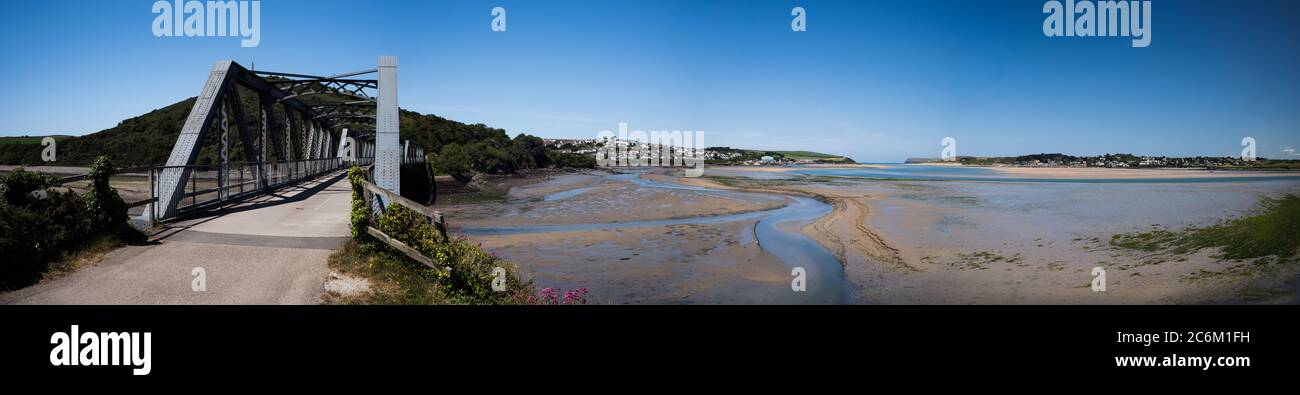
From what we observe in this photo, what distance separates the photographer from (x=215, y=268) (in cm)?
818

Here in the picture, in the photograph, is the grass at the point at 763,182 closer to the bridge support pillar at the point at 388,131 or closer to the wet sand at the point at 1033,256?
the wet sand at the point at 1033,256

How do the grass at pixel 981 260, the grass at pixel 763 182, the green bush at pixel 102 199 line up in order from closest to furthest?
the green bush at pixel 102 199 → the grass at pixel 981 260 → the grass at pixel 763 182

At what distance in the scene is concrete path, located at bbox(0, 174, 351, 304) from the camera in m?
6.84

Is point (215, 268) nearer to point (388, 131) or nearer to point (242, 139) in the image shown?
point (388, 131)

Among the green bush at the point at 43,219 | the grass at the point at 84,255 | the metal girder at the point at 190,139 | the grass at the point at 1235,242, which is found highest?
the metal girder at the point at 190,139

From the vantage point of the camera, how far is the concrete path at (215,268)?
684 cm

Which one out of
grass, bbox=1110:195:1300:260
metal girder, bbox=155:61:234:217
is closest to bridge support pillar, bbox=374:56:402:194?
metal girder, bbox=155:61:234:217

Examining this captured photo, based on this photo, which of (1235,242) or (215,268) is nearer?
(215,268)

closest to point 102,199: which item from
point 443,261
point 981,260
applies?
point 443,261

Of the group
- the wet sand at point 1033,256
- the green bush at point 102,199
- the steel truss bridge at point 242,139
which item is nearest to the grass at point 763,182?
the wet sand at point 1033,256

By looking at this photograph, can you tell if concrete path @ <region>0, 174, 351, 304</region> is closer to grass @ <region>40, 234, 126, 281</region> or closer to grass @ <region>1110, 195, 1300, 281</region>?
grass @ <region>40, 234, 126, 281</region>

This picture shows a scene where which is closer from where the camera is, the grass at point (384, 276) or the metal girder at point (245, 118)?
the grass at point (384, 276)
